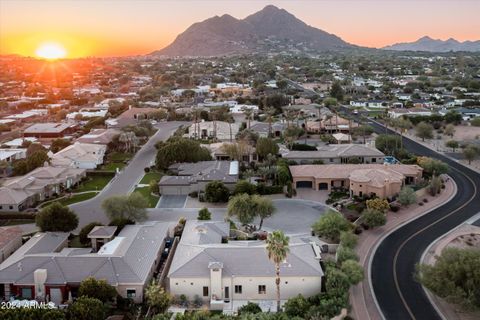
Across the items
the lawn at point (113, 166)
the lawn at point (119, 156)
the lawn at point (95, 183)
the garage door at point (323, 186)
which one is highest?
the garage door at point (323, 186)

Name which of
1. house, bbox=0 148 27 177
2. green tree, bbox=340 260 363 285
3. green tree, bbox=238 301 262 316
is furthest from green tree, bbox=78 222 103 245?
house, bbox=0 148 27 177

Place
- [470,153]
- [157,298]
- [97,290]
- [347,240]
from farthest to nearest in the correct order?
[470,153]
[347,240]
[97,290]
[157,298]

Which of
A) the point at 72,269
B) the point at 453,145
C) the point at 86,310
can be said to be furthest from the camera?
the point at 453,145

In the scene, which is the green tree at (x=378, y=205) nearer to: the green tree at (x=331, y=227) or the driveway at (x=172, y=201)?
the green tree at (x=331, y=227)

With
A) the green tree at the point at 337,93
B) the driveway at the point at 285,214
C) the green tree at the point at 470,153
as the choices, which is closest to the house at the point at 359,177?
the driveway at the point at 285,214

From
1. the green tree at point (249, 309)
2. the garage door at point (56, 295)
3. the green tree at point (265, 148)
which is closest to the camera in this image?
the green tree at point (249, 309)

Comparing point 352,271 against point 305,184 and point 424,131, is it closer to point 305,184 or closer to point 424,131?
point 305,184

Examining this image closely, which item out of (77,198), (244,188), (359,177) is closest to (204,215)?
(244,188)
